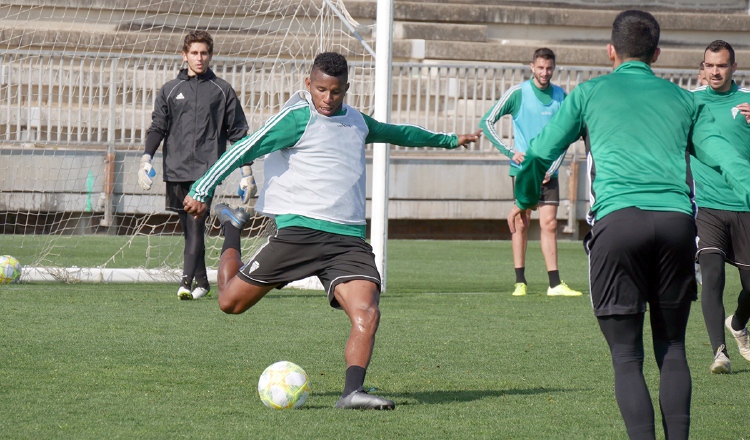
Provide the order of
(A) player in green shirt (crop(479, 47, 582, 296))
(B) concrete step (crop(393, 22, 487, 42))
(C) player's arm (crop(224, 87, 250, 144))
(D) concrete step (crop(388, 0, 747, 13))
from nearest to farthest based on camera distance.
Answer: (C) player's arm (crop(224, 87, 250, 144))
(A) player in green shirt (crop(479, 47, 582, 296))
(B) concrete step (crop(393, 22, 487, 42))
(D) concrete step (crop(388, 0, 747, 13))

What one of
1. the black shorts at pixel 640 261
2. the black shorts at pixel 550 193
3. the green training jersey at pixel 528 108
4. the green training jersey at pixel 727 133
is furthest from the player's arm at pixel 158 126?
the black shorts at pixel 640 261

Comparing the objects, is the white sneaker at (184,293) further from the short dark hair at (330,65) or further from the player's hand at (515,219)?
the short dark hair at (330,65)

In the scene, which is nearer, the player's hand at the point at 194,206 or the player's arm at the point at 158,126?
the player's hand at the point at 194,206

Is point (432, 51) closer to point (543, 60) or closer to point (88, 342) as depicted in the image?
point (543, 60)

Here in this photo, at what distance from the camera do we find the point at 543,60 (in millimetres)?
9766

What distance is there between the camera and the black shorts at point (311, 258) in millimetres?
5258

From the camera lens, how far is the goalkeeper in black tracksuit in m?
9.00

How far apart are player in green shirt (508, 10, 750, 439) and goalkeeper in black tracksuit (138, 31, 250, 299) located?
526 centimetres

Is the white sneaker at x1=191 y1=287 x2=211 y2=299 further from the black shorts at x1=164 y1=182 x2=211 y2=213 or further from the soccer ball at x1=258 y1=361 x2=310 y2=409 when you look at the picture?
the soccer ball at x1=258 y1=361 x2=310 y2=409

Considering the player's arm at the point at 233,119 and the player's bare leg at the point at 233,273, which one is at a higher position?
the player's arm at the point at 233,119

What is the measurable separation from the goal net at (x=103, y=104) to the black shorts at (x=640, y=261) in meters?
8.33

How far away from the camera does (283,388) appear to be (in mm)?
4848

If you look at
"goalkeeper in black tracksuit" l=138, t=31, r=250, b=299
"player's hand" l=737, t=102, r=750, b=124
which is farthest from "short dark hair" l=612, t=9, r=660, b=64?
"goalkeeper in black tracksuit" l=138, t=31, r=250, b=299

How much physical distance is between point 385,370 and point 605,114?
8.13 feet
